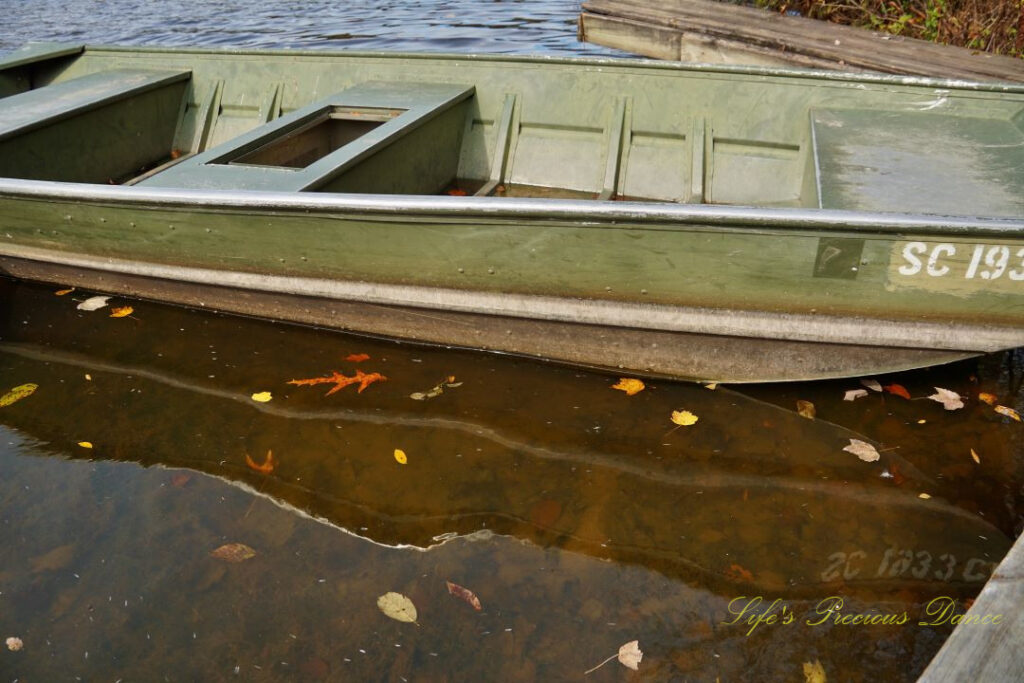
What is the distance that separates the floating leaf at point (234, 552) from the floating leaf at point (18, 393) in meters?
1.79

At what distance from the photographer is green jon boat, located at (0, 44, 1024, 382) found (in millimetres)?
3256

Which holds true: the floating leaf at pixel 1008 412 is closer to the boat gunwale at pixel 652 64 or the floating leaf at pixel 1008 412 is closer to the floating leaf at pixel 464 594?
the boat gunwale at pixel 652 64

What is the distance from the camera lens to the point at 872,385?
3844mm

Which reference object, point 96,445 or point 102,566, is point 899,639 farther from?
point 96,445

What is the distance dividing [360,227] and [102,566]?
179 centimetres

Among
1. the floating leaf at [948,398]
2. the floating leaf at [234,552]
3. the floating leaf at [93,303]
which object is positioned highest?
the floating leaf at [948,398]

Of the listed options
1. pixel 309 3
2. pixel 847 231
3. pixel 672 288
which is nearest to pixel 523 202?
pixel 672 288

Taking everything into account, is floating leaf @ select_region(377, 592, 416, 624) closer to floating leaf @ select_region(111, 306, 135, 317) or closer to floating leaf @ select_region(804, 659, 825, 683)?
floating leaf @ select_region(804, 659, 825, 683)

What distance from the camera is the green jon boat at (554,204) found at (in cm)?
326

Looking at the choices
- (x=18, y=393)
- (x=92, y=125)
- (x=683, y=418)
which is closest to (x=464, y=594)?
(x=683, y=418)

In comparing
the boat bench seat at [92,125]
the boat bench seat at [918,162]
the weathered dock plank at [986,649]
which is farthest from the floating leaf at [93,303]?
the weathered dock plank at [986,649]

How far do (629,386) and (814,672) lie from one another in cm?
167

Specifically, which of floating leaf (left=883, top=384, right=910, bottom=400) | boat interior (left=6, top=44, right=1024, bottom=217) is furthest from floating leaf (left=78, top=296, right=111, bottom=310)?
floating leaf (left=883, top=384, right=910, bottom=400)

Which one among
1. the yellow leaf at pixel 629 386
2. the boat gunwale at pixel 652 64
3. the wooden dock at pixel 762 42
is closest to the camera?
the yellow leaf at pixel 629 386
